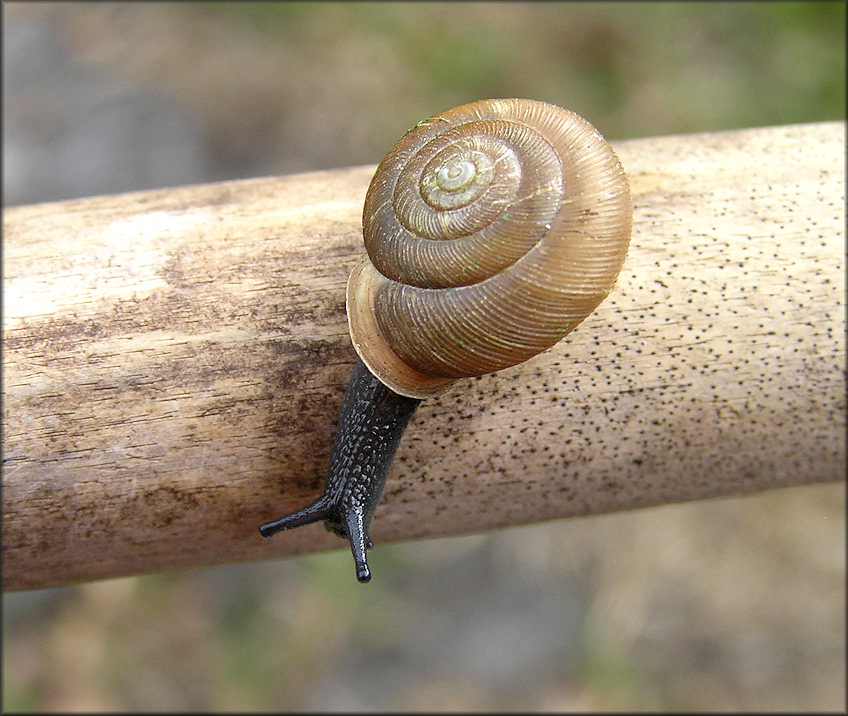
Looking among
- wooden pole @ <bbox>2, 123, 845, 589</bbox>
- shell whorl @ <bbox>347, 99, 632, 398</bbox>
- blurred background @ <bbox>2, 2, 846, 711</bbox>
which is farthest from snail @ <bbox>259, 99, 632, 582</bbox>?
blurred background @ <bbox>2, 2, 846, 711</bbox>

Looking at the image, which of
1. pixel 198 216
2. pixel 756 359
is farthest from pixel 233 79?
pixel 756 359

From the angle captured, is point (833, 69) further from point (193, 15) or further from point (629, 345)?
point (193, 15)

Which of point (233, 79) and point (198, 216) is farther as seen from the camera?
point (233, 79)

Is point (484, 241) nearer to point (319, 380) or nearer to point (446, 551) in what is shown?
point (319, 380)

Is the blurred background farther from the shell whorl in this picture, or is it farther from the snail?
the shell whorl

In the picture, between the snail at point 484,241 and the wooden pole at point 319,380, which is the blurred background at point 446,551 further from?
the snail at point 484,241

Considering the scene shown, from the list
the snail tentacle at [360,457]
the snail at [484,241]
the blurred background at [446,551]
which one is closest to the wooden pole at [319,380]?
the snail tentacle at [360,457]

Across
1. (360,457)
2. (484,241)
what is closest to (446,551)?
(360,457)
